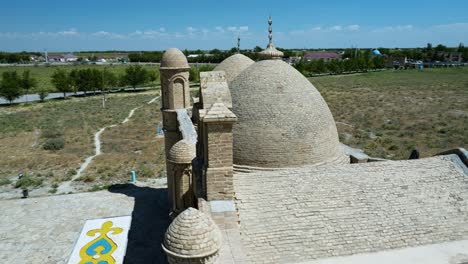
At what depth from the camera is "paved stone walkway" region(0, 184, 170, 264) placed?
12.3m

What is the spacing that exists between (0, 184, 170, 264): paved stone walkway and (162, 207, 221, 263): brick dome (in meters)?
6.35

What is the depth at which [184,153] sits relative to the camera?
1205cm

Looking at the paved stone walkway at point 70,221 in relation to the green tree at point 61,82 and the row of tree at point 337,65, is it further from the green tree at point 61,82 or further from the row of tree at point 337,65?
the row of tree at point 337,65

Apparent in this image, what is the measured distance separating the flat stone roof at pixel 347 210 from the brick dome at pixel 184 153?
136 inches

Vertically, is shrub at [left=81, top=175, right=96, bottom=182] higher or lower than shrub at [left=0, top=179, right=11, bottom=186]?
higher

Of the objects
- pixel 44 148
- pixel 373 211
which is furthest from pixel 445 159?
pixel 44 148

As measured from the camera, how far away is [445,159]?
9906mm

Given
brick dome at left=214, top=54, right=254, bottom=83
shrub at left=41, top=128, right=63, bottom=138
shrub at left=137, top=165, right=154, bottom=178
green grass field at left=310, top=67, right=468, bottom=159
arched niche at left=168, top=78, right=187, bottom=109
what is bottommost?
shrub at left=137, top=165, right=154, bottom=178

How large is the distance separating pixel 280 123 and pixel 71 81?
54.4m

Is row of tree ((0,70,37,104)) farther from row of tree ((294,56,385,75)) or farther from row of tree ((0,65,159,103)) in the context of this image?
row of tree ((294,56,385,75))

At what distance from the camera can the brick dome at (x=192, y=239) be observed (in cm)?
595

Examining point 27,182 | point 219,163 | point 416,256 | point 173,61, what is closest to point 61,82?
point 27,182

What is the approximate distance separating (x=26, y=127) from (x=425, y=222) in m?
37.0

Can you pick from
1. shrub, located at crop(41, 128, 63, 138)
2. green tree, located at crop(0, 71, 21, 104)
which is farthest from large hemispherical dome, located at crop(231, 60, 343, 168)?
green tree, located at crop(0, 71, 21, 104)
